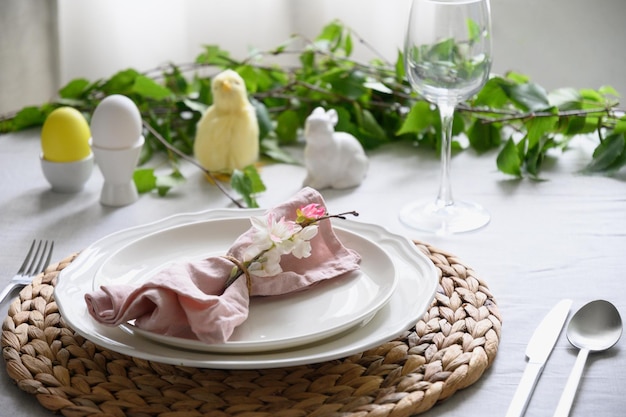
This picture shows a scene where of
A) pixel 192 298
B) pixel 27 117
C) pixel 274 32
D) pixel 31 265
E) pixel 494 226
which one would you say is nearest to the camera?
pixel 192 298

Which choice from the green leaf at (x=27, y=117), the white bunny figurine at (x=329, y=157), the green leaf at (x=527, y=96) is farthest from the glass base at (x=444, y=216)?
the green leaf at (x=27, y=117)

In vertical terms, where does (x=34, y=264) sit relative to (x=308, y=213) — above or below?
below

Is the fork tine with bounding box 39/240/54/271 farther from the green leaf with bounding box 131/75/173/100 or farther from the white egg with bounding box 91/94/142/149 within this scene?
the green leaf with bounding box 131/75/173/100

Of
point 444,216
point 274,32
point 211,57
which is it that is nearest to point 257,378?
point 444,216

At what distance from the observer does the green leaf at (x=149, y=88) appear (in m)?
1.29

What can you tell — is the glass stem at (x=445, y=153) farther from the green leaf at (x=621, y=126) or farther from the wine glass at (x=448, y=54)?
the green leaf at (x=621, y=126)

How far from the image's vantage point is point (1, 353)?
28.4 inches

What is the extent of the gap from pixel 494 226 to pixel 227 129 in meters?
0.40

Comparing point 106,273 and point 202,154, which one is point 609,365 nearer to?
point 106,273

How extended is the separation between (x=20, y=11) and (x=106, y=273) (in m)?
0.99

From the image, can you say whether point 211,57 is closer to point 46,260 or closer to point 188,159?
point 188,159

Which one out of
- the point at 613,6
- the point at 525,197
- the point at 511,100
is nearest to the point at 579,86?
the point at 613,6

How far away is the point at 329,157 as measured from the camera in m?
1.11

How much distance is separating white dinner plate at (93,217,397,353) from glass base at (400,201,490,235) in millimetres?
229
